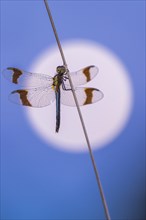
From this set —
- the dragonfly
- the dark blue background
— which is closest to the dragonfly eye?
the dragonfly

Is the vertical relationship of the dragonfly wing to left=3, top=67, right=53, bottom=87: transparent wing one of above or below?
below

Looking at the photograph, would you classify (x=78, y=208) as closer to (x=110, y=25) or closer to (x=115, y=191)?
(x=115, y=191)

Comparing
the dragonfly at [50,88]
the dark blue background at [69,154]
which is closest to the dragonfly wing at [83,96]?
the dragonfly at [50,88]

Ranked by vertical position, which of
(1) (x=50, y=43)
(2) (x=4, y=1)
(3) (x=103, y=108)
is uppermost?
(2) (x=4, y=1)

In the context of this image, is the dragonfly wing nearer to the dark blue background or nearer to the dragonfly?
the dragonfly

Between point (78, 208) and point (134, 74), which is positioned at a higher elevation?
point (134, 74)

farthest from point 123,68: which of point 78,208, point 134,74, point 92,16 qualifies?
point 78,208
